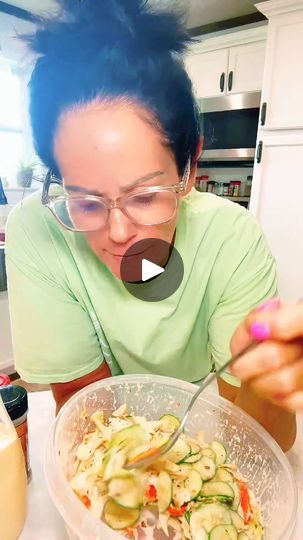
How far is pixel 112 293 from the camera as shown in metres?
0.64

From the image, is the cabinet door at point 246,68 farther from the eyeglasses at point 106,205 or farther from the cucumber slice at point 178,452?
the cucumber slice at point 178,452

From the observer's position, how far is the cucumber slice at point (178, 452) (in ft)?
1.32

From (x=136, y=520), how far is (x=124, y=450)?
66mm

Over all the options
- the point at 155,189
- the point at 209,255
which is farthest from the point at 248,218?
the point at 155,189

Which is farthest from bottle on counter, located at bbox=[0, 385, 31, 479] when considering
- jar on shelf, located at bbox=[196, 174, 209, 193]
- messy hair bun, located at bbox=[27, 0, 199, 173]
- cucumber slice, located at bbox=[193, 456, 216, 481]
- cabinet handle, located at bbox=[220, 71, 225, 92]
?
cabinet handle, located at bbox=[220, 71, 225, 92]

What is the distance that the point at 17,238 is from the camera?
2.00ft

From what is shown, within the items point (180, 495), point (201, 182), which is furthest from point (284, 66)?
point (180, 495)

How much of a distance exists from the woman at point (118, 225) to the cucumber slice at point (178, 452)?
0.12 m

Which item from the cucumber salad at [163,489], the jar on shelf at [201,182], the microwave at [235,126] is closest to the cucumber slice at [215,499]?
the cucumber salad at [163,489]

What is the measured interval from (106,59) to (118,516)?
0.51m

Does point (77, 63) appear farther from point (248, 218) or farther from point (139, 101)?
point (248, 218)

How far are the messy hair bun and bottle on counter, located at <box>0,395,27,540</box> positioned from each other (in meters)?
0.37

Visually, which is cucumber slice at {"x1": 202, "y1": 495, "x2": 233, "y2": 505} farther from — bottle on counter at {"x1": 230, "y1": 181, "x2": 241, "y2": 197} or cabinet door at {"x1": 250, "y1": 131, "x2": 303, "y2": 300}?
bottle on counter at {"x1": 230, "y1": 181, "x2": 241, "y2": 197}

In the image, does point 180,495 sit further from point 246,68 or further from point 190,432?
point 246,68
